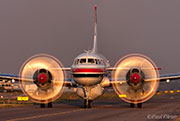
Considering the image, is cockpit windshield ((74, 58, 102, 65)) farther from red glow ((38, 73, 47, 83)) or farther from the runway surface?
the runway surface

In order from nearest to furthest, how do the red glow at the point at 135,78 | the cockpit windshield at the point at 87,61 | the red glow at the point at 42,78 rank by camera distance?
the cockpit windshield at the point at 87,61 → the red glow at the point at 135,78 → the red glow at the point at 42,78

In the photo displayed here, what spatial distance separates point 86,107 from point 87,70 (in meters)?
4.10

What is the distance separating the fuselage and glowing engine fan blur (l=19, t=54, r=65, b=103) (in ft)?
9.68

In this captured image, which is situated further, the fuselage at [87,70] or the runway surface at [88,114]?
the fuselage at [87,70]

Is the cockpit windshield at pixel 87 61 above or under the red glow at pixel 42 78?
above

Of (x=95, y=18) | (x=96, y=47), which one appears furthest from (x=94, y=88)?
(x=95, y=18)

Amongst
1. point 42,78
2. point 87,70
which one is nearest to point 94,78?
point 87,70

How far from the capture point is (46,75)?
3180 cm

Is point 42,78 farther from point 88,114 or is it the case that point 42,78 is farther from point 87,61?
point 88,114

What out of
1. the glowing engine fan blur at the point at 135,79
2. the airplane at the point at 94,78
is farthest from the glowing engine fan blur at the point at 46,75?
the glowing engine fan blur at the point at 135,79

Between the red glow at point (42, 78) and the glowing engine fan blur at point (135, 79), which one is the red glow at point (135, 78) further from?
the red glow at point (42, 78)

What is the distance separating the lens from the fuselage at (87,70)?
28891mm

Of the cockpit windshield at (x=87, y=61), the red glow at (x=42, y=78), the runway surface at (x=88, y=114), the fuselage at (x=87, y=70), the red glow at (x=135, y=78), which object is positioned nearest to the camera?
the runway surface at (x=88, y=114)

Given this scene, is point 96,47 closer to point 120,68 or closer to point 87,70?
point 120,68
